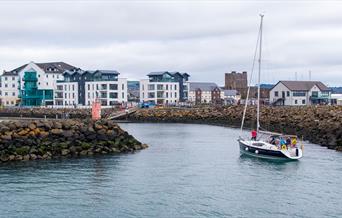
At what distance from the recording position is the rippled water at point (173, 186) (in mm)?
24672

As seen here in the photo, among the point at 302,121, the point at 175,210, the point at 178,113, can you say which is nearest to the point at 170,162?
the point at 175,210

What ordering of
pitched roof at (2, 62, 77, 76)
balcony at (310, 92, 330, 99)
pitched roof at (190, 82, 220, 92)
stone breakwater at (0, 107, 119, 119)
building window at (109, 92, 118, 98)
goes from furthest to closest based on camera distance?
pitched roof at (190, 82, 220, 92) → pitched roof at (2, 62, 77, 76) → building window at (109, 92, 118, 98) → balcony at (310, 92, 330, 99) → stone breakwater at (0, 107, 119, 119)

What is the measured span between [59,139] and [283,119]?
35.4m

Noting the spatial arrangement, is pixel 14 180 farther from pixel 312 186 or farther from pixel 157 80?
pixel 157 80

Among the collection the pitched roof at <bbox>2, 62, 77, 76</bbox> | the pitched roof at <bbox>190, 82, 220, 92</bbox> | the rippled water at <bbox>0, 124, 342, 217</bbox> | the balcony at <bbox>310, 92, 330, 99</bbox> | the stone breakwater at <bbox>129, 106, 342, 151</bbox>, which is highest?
the pitched roof at <bbox>2, 62, 77, 76</bbox>

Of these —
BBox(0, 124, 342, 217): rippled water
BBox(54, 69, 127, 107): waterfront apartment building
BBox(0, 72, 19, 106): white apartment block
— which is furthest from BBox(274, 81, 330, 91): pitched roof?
BBox(0, 72, 19, 106): white apartment block

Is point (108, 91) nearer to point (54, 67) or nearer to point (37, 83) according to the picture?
point (54, 67)

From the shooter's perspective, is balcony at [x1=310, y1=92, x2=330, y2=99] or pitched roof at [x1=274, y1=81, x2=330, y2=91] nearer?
pitched roof at [x1=274, y1=81, x2=330, y2=91]

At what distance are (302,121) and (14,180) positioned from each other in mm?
40964

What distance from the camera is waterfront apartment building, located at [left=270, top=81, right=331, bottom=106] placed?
372ft

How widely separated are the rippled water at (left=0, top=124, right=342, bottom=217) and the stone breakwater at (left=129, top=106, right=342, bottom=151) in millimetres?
7782

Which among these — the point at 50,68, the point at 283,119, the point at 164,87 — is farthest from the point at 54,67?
the point at 283,119

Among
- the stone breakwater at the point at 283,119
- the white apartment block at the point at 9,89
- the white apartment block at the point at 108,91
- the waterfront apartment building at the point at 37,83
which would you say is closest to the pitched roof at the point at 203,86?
the white apartment block at the point at 108,91

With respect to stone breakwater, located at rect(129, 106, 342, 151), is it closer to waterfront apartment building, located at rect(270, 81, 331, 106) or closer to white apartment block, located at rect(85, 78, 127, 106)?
white apartment block, located at rect(85, 78, 127, 106)
